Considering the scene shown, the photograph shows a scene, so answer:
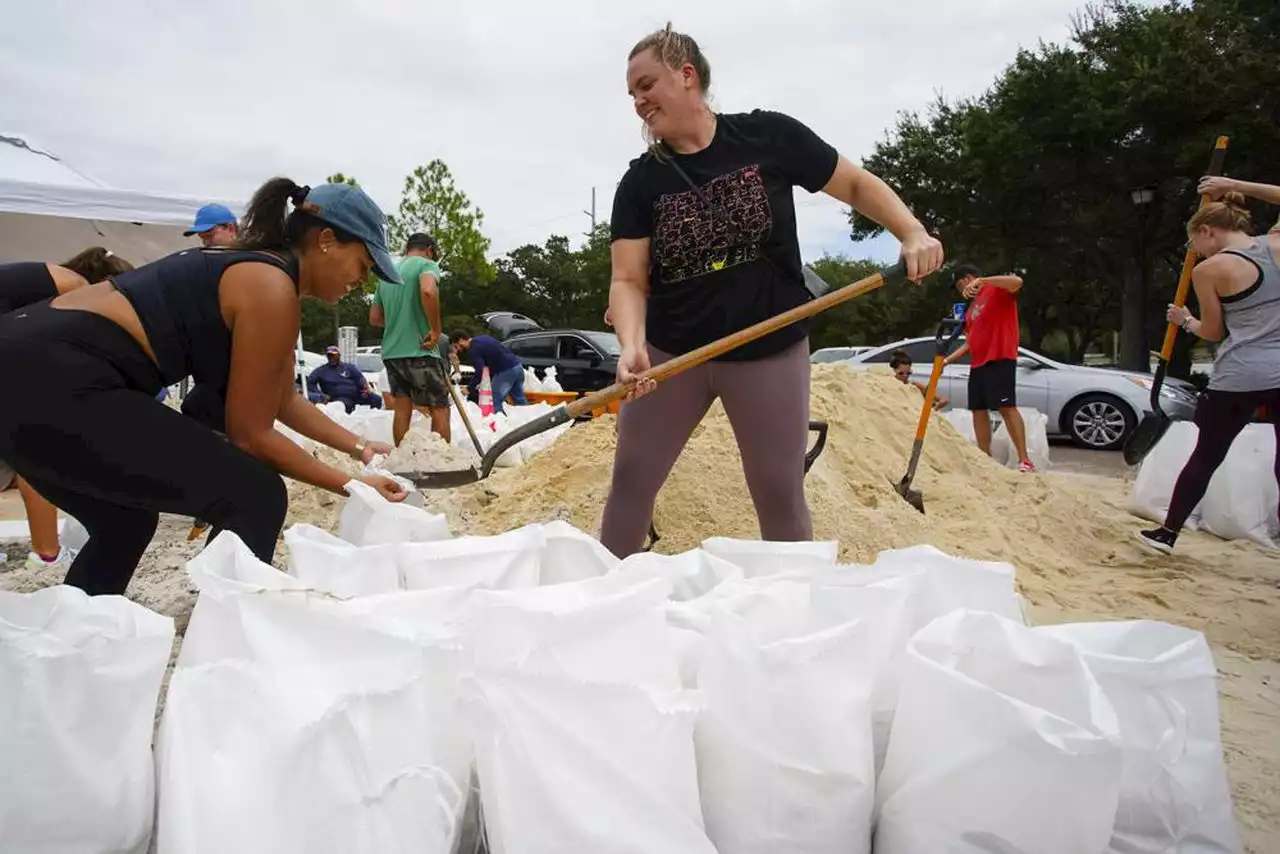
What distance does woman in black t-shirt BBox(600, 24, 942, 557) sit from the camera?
2.11m

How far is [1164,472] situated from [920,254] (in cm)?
346

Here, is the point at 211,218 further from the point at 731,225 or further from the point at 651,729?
the point at 651,729

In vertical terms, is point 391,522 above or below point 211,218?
below

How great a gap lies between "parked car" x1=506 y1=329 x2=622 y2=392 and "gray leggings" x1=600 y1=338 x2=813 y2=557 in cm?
976

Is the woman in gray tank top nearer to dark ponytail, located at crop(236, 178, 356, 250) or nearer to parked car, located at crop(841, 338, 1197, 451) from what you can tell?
dark ponytail, located at crop(236, 178, 356, 250)

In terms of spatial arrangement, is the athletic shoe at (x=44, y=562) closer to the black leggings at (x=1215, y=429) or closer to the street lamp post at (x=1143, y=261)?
the black leggings at (x=1215, y=429)

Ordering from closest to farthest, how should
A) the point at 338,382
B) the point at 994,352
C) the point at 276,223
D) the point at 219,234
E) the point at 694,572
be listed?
1. the point at 694,572
2. the point at 276,223
3. the point at 219,234
4. the point at 994,352
5. the point at 338,382

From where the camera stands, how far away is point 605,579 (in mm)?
1236

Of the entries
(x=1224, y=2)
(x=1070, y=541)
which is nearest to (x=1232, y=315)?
(x=1070, y=541)

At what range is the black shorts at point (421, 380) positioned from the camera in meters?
5.40

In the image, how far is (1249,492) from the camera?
4.29 meters

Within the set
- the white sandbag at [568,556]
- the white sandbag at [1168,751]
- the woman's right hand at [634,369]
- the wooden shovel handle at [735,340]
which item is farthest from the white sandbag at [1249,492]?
the white sandbag at [568,556]

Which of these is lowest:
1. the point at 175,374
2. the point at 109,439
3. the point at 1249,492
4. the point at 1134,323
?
the point at 1249,492

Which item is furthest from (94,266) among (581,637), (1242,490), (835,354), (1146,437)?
(835,354)
